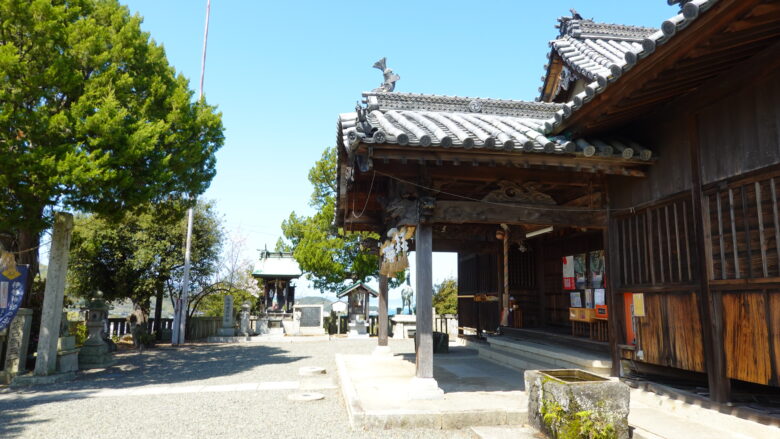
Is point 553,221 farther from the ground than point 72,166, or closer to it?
closer to it

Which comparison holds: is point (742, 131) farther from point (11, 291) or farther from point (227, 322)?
point (227, 322)

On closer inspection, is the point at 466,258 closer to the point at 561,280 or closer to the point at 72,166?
the point at 561,280

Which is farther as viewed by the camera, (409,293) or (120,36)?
(409,293)

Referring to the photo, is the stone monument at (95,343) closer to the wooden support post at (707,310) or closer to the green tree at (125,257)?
the green tree at (125,257)

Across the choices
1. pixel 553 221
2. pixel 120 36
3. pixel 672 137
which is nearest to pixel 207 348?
pixel 120 36

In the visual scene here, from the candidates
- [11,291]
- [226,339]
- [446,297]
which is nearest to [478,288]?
[11,291]

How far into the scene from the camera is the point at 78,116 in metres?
9.87

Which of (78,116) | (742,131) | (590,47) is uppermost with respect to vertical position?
(590,47)

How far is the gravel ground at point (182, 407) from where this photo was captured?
6254 mm

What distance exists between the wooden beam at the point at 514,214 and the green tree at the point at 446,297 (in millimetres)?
23518

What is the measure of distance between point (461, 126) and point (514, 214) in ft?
5.64

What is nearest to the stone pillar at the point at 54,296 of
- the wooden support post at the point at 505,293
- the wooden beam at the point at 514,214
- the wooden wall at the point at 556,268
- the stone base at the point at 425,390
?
the stone base at the point at 425,390

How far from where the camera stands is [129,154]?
10.3m

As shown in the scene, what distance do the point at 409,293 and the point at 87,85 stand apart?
73.0 feet
